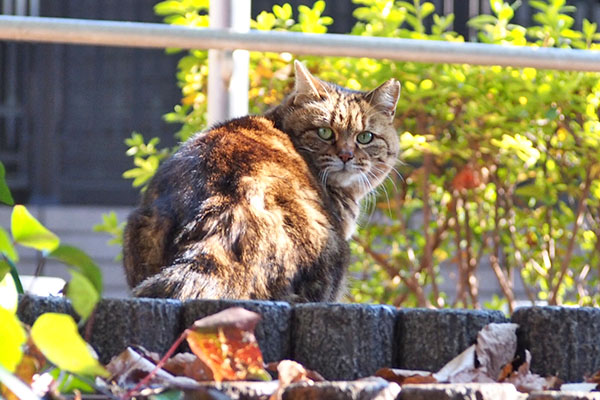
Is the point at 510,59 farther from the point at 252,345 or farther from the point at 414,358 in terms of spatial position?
the point at 252,345

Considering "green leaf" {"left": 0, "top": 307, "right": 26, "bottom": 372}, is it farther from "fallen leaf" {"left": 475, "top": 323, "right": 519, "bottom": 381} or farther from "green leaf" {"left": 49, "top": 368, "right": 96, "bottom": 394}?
"fallen leaf" {"left": 475, "top": 323, "right": 519, "bottom": 381}

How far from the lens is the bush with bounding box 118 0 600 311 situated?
3.00m

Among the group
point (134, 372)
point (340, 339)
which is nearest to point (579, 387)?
point (340, 339)

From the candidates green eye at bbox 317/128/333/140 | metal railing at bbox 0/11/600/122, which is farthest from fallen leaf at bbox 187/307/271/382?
green eye at bbox 317/128/333/140

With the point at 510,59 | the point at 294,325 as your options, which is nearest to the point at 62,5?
the point at 510,59

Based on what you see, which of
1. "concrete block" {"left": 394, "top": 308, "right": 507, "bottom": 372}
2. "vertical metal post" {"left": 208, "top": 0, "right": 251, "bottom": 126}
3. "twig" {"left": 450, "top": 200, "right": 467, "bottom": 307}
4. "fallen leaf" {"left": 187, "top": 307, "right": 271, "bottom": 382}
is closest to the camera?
"fallen leaf" {"left": 187, "top": 307, "right": 271, "bottom": 382}

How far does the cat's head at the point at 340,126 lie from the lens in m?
2.59

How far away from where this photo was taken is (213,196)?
1.84 meters

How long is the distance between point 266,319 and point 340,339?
0.34 ft

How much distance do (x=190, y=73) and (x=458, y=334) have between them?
8.19 feet

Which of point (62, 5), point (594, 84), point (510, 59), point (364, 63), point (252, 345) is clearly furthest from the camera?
point (62, 5)

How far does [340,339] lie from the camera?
1152 millimetres

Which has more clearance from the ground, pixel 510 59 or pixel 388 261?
pixel 510 59

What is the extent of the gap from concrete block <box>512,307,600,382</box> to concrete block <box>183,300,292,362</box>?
350 millimetres
